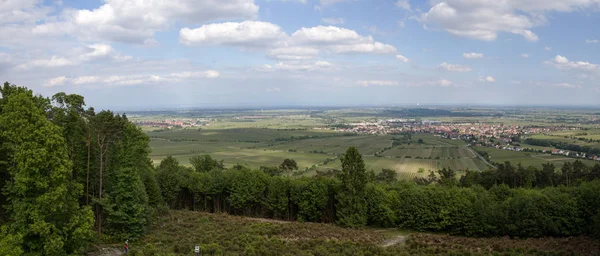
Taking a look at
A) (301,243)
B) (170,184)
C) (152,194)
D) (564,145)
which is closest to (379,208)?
(301,243)

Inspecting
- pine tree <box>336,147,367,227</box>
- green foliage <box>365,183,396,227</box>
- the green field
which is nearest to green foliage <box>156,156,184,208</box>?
pine tree <box>336,147,367,227</box>

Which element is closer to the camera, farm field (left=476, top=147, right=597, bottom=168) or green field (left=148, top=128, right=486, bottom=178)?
farm field (left=476, top=147, right=597, bottom=168)

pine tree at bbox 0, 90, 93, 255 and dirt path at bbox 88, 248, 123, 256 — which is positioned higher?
pine tree at bbox 0, 90, 93, 255

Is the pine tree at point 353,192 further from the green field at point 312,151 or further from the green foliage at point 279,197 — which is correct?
the green field at point 312,151

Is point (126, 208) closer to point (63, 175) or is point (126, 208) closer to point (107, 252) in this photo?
point (107, 252)

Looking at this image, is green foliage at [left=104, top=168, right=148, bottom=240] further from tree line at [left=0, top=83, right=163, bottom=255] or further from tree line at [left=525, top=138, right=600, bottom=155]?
tree line at [left=525, top=138, right=600, bottom=155]

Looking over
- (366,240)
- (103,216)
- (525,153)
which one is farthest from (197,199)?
(525,153)

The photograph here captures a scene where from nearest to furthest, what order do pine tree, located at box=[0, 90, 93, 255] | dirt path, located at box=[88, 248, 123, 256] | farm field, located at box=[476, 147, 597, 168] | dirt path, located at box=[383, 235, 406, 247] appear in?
pine tree, located at box=[0, 90, 93, 255], dirt path, located at box=[88, 248, 123, 256], dirt path, located at box=[383, 235, 406, 247], farm field, located at box=[476, 147, 597, 168]

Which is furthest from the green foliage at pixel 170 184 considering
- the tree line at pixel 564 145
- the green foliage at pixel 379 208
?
the tree line at pixel 564 145
